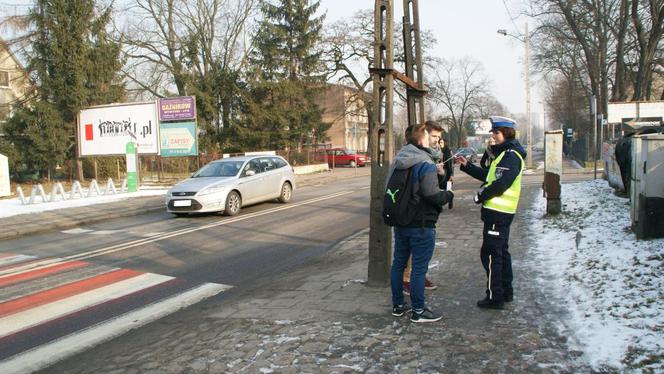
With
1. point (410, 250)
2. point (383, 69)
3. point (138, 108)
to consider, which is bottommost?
point (410, 250)

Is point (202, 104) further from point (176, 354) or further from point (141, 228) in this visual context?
point (176, 354)

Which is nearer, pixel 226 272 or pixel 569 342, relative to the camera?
pixel 569 342

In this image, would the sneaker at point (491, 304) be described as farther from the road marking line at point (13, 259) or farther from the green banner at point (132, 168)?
the green banner at point (132, 168)

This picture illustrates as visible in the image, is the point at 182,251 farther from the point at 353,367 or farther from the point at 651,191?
the point at 651,191

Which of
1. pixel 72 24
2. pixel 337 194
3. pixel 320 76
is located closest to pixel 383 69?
pixel 337 194

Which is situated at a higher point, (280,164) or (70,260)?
(280,164)

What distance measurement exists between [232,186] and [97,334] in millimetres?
8563

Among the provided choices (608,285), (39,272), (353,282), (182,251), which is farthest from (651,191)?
(39,272)

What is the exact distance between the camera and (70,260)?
839 centimetres

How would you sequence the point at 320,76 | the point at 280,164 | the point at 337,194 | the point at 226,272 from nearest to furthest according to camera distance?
the point at 226,272 < the point at 280,164 < the point at 337,194 < the point at 320,76

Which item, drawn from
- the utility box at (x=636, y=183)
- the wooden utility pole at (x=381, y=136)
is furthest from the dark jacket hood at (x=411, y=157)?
the utility box at (x=636, y=183)

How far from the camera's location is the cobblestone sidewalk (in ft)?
12.2

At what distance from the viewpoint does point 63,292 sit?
6.45m

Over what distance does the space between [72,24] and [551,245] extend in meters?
26.5
